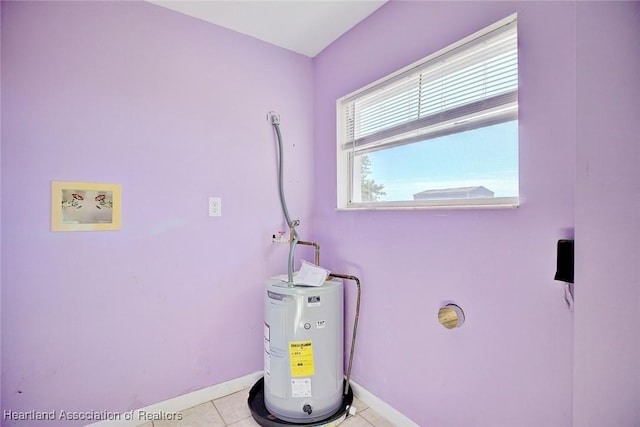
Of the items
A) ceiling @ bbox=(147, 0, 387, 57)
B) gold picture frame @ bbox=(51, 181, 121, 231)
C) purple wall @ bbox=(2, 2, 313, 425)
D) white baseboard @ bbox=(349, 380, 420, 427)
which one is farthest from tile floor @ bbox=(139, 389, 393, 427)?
ceiling @ bbox=(147, 0, 387, 57)

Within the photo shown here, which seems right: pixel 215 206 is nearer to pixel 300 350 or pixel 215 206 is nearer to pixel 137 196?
pixel 137 196

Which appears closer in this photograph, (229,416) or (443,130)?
(443,130)

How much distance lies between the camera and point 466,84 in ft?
4.47

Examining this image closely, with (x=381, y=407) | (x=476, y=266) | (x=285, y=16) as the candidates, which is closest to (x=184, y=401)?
(x=381, y=407)

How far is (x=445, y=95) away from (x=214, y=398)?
86.1 inches

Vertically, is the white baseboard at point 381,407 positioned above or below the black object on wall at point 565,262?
below

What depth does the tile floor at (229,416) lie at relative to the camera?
5.36ft

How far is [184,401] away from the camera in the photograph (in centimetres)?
176

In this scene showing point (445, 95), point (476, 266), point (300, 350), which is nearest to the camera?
point (476, 266)

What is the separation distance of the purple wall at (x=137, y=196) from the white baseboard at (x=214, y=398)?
0.05 metres

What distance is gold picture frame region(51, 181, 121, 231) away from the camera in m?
1.44

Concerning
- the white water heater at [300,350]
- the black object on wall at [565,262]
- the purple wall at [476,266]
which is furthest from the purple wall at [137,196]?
the black object on wall at [565,262]

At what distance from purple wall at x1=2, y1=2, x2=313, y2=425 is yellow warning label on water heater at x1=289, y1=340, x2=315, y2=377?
0.51 meters

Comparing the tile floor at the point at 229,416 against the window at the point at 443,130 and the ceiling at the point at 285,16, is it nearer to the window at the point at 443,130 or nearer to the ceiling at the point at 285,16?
the window at the point at 443,130
